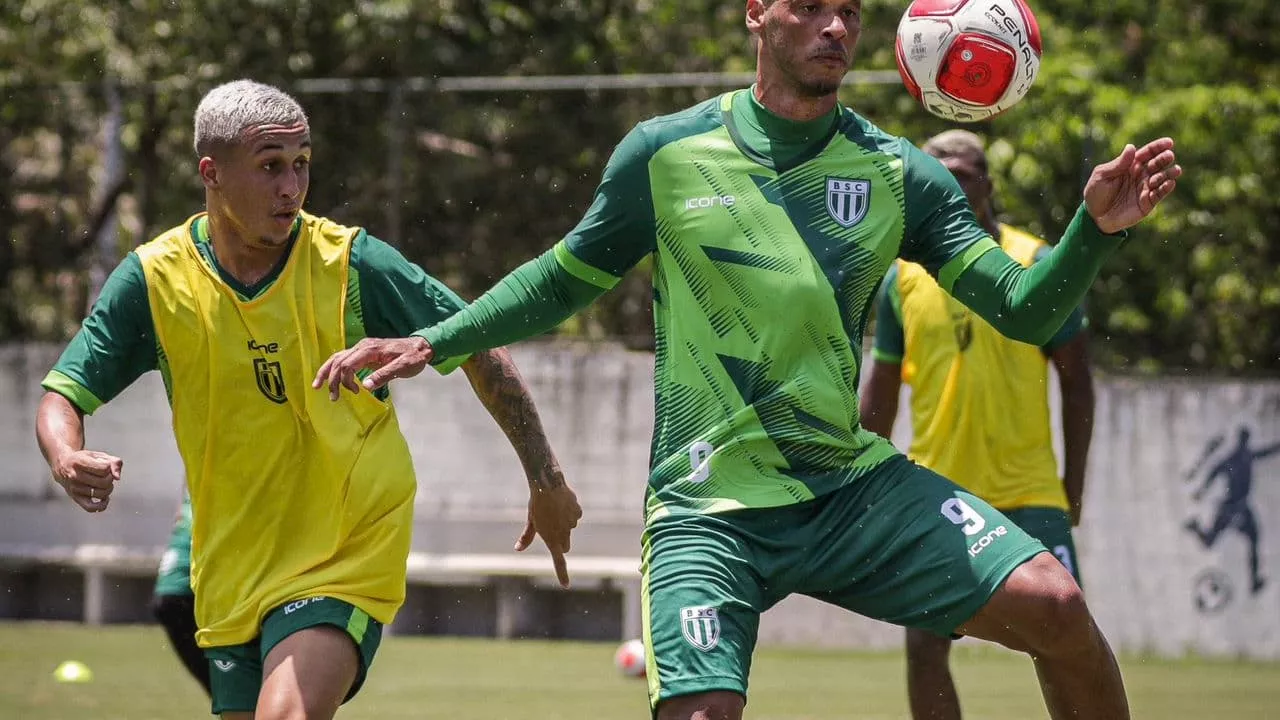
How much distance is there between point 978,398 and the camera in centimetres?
733

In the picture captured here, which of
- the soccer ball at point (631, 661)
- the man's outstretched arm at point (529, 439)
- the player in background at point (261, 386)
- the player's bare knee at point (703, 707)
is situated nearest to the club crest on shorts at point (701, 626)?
the player's bare knee at point (703, 707)

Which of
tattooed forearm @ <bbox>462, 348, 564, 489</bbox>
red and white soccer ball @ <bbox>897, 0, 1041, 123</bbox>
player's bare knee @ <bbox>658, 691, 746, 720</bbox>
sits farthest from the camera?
red and white soccer ball @ <bbox>897, 0, 1041, 123</bbox>

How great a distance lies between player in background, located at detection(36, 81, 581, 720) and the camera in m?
5.18

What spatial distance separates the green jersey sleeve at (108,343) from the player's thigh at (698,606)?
5.11 ft

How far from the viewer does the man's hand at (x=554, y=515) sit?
215 inches

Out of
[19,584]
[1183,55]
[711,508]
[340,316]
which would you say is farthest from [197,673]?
[1183,55]

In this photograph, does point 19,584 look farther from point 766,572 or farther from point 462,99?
point 766,572

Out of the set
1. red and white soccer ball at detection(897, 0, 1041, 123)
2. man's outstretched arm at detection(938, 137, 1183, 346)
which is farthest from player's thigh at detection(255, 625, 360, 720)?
red and white soccer ball at detection(897, 0, 1041, 123)

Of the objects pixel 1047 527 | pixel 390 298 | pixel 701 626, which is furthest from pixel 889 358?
pixel 701 626

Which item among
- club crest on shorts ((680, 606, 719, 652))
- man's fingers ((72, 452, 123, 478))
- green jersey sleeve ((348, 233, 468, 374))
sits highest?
green jersey sleeve ((348, 233, 468, 374))

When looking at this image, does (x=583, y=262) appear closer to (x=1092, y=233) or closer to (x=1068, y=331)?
(x=1092, y=233)

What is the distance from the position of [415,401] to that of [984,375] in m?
7.00

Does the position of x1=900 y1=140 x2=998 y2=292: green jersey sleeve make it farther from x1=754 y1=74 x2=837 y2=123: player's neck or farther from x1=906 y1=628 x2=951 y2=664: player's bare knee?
x1=906 y1=628 x2=951 y2=664: player's bare knee

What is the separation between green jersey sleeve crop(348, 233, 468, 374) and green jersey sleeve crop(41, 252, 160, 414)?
1.90 ft
